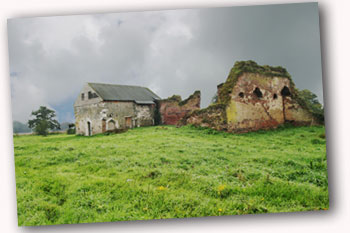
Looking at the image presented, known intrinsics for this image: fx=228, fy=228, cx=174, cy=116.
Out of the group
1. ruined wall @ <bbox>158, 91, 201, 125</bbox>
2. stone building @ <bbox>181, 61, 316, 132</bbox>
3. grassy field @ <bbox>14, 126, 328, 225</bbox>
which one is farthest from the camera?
stone building @ <bbox>181, 61, 316, 132</bbox>

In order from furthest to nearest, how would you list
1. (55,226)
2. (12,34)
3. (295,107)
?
(295,107), (12,34), (55,226)

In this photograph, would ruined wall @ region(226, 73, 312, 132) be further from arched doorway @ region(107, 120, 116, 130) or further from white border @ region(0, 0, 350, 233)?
arched doorway @ region(107, 120, 116, 130)

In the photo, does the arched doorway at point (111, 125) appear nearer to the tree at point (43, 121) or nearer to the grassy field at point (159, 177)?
the grassy field at point (159, 177)

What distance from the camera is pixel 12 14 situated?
3.67 m

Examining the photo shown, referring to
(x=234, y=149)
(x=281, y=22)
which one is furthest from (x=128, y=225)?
(x=281, y=22)

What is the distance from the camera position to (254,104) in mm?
4926

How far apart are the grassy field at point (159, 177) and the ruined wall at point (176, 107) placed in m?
0.38

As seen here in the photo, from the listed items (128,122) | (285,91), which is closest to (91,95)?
(128,122)

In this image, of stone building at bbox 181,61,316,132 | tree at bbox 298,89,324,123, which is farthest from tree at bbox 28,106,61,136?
tree at bbox 298,89,324,123

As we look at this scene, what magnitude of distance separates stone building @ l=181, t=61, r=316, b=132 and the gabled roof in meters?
0.90

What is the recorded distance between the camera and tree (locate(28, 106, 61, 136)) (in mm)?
3695

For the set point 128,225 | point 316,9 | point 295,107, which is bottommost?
point 128,225

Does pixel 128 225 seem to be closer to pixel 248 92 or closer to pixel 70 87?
pixel 70 87

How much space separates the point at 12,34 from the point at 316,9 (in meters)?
5.06
